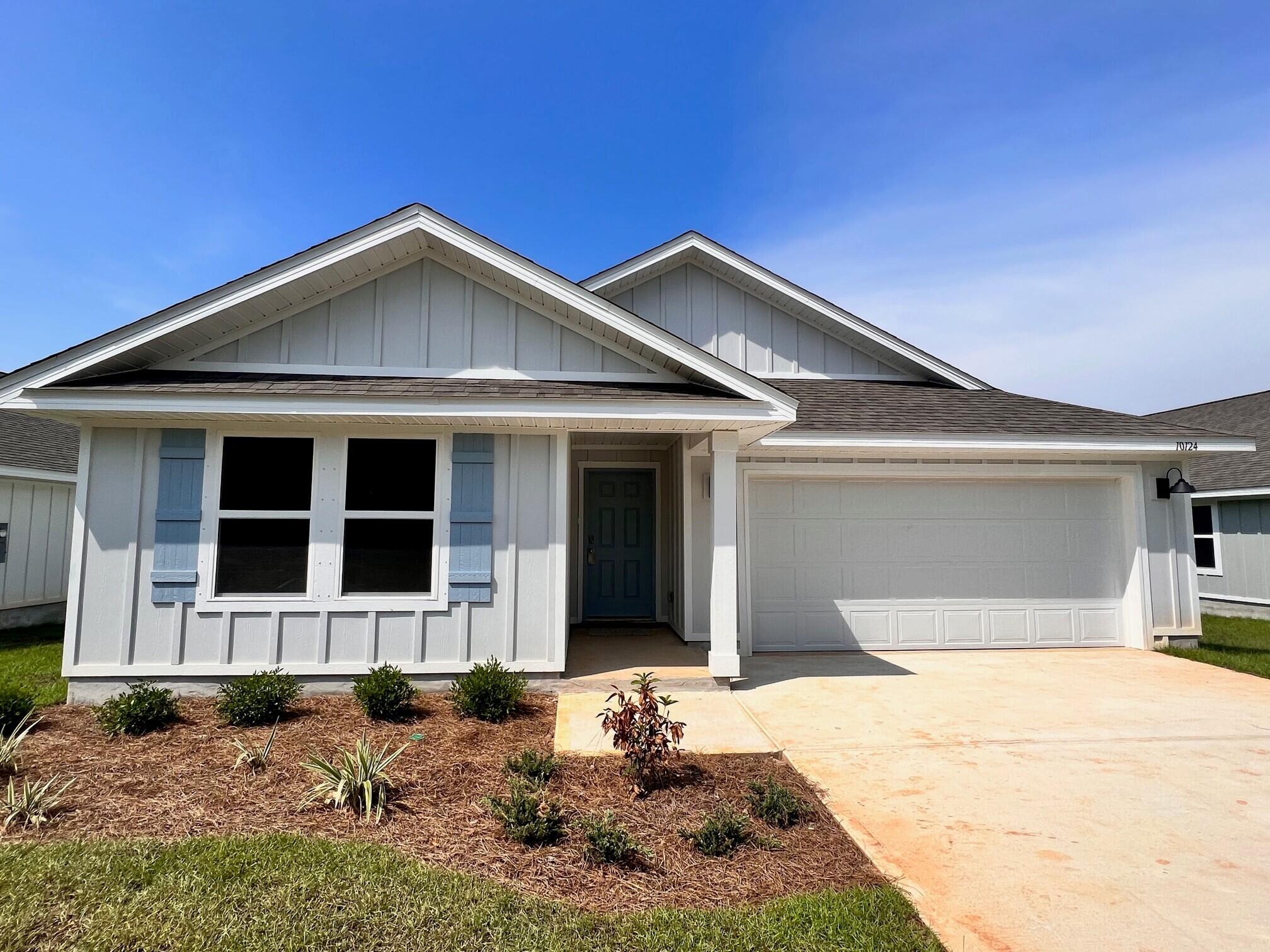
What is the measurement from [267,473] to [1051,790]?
23.6 feet

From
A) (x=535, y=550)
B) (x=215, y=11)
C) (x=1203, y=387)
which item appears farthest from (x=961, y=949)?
(x=1203, y=387)

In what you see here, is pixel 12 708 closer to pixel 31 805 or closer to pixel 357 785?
pixel 31 805

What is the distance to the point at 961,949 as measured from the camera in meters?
2.63

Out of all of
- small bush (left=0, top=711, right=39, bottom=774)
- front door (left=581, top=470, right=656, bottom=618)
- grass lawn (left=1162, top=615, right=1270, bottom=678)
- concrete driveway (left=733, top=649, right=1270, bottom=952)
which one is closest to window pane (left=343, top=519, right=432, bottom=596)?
small bush (left=0, top=711, right=39, bottom=774)

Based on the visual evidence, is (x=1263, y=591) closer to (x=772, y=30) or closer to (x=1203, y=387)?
(x=772, y=30)

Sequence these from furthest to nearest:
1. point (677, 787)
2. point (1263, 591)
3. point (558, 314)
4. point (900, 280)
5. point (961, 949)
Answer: point (900, 280), point (1263, 591), point (558, 314), point (677, 787), point (961, 949)

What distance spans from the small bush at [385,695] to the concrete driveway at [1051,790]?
3.17 meters

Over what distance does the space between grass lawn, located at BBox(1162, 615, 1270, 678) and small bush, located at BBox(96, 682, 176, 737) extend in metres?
11.5

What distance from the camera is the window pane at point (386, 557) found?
6.48 meters

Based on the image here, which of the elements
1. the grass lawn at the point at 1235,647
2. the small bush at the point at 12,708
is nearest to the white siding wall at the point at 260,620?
the small bush at the point at 12,708

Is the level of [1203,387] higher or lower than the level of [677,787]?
higher

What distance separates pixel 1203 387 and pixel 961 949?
4947 centimetres

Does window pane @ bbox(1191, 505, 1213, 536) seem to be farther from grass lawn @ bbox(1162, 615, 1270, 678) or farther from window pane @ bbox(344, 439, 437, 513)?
window pane @ bbox(344, 439, 437, 513)

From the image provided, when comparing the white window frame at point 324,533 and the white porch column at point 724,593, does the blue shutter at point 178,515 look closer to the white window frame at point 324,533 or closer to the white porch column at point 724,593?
the white window frame at point 324,533
